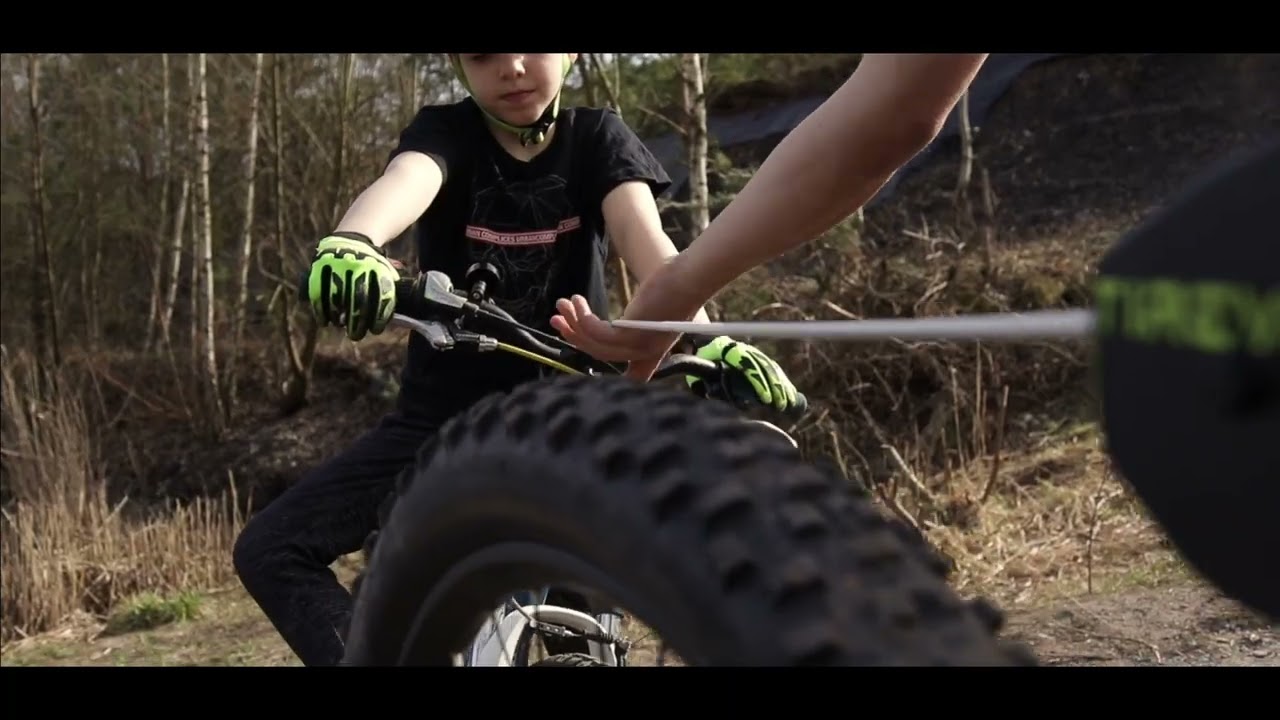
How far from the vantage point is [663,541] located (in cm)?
80

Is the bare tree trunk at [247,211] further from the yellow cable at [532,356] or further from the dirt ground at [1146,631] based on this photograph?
the yellow cable at [532,356]

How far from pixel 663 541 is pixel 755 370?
1.07 m

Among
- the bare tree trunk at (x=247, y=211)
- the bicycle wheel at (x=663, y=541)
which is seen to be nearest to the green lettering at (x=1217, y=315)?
the bicycle wheel at (x=663, y=541)

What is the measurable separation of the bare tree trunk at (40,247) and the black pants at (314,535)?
35.4 ft

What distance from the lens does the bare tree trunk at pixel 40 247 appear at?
38.2 feet

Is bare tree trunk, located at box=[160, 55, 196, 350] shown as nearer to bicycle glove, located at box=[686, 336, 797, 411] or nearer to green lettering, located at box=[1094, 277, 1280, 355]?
bicycle glove, located at box=[686, 336, 797, 411]

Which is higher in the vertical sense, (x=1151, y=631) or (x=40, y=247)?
(x=40, y=247)

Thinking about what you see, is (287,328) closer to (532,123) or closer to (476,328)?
(532,123)

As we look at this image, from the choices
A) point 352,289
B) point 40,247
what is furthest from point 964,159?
point 40,247

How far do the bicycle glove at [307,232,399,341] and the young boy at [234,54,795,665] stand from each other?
24cm

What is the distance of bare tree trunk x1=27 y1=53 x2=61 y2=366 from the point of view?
11.7m

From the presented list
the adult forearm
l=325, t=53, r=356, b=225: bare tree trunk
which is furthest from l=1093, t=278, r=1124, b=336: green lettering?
l=325, t=53, r=356, b=225: bare tree trunk
